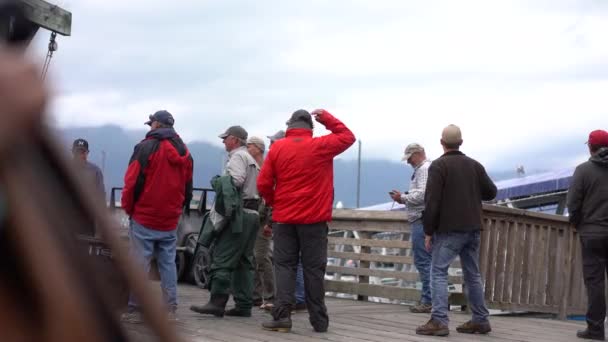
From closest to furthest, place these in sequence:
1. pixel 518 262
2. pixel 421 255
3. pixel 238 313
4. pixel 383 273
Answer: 1. pixel 238 313
2. pixel 421 255
3. pixel 518 262
4. pixel 383 273

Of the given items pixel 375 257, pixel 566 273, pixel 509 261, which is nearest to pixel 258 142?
pixel 375 257

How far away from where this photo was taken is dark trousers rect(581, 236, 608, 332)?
28.0ft

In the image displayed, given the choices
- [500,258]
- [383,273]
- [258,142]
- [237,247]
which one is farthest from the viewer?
[383,273]

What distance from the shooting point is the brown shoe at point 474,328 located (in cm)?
842

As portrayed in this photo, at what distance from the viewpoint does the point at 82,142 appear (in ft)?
30.8

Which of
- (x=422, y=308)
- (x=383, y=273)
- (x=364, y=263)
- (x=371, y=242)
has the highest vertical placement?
(x=371, y=242)

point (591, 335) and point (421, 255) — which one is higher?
point (421, 255)

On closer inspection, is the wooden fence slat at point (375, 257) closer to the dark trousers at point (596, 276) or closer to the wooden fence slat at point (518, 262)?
the wooden fence slat at point (518, 262)

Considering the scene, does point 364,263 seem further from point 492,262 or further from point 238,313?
point 238,313

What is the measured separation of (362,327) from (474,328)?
1044 millimetres

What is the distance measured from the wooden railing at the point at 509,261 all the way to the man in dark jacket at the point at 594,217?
1529 mm

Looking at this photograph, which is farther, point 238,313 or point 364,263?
point 364,263

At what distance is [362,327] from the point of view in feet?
27.8

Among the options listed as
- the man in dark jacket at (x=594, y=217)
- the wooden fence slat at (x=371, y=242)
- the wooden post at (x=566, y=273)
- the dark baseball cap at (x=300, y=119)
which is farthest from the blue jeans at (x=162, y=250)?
the wooden post at (x=566, y=273)
